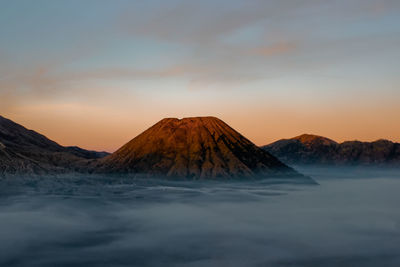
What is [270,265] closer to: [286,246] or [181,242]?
[286,246]

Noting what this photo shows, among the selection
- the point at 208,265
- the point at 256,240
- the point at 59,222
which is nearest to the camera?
the point at 208,265

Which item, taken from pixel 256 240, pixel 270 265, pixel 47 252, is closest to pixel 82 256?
pixel 47 252

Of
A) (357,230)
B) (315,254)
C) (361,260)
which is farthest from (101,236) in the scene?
(357,230)

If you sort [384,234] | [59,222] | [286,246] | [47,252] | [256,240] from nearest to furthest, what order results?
[47,252]
[286,246]
[256,240]
[384,234]
[59,222]

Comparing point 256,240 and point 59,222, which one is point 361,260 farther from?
point 59,222

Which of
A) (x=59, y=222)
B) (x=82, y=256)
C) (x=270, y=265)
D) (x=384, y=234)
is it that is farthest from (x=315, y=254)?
(x=59, y=222)

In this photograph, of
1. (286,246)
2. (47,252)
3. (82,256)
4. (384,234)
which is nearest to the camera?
(82,256)

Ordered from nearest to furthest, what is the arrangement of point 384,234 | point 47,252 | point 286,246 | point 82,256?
point 82,256 → point 47,252 → point 286,246 → point 384,234

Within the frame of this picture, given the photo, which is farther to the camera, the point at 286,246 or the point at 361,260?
the point at 286,246
